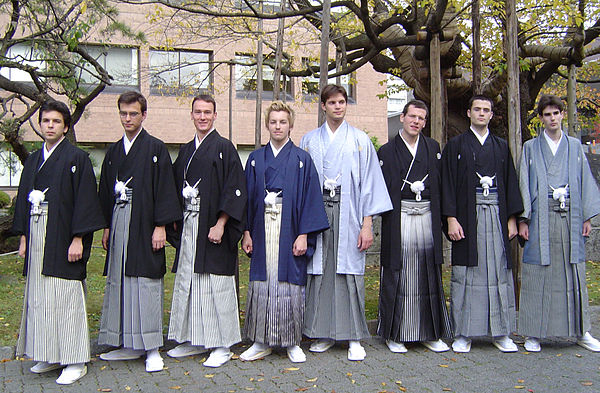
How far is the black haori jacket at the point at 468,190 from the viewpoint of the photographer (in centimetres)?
449

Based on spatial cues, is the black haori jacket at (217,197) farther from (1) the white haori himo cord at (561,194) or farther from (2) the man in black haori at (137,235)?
(1) the white haori himo cord at (561,194)

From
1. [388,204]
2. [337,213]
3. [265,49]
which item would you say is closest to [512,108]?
[388,204]

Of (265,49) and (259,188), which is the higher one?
(265,49)

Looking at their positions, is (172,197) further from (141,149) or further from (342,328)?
(342,328)

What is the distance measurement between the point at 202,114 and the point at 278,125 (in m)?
0.57

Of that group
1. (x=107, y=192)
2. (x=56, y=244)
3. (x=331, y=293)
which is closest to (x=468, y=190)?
(x=331, y=293)

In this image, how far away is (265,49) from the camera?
55.1ft

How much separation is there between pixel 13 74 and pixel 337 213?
16.7 metres

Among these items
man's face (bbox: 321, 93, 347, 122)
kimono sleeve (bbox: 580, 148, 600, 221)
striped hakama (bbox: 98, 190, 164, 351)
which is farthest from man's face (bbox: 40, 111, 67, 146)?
kimono sleeve (bbox: 580, 148, 600, 221)

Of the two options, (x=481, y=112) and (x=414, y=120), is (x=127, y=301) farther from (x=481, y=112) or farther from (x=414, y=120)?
(x=481, y=112)

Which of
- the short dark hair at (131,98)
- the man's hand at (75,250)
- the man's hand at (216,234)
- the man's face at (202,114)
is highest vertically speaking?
the short dark hair at (131,98)

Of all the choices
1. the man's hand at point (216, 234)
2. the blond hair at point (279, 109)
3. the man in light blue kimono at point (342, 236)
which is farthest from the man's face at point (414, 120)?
the man's hand at point (216, 234)

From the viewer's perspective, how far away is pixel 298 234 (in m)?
4.29

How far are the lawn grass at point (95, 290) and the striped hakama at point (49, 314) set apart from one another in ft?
3.10
